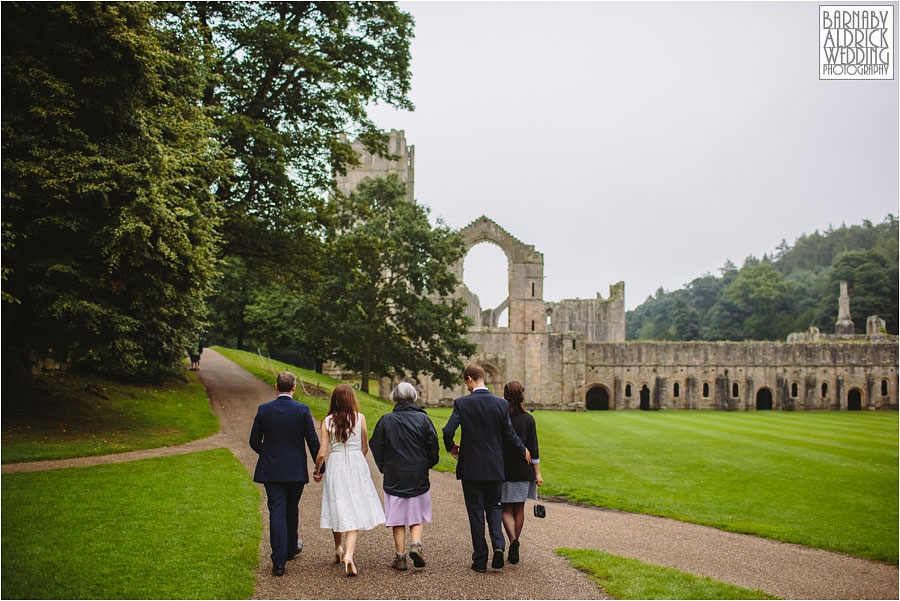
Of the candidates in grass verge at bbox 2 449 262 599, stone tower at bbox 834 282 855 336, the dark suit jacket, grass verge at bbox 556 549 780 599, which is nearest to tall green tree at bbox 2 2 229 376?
grass verge at bbox 2 449 262 599

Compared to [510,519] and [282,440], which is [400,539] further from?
[282,440]

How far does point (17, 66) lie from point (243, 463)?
8.50 m

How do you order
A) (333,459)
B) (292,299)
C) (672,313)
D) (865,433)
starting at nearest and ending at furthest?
(333,459), (865,433), (292,299), (672,313)

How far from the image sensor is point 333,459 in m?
7.07

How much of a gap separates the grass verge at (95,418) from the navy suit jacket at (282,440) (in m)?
7.69

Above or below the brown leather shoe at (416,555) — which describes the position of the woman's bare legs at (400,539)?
above

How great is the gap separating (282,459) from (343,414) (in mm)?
794

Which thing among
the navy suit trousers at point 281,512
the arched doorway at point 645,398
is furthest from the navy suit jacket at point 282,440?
the arched doorway at point 645,398

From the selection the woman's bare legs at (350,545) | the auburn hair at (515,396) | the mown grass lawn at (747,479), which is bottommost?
the mown grass lawn at (747,479)

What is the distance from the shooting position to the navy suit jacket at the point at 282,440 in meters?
6.95

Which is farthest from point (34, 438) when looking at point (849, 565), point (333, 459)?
point (849, 565)

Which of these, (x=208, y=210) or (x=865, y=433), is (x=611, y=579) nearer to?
(x=208, y=210)

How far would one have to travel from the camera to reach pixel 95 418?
16609 mm

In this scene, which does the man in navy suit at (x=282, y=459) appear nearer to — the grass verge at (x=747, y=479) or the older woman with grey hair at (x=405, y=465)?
the older woman with grey hair at (x=405, y=465)
